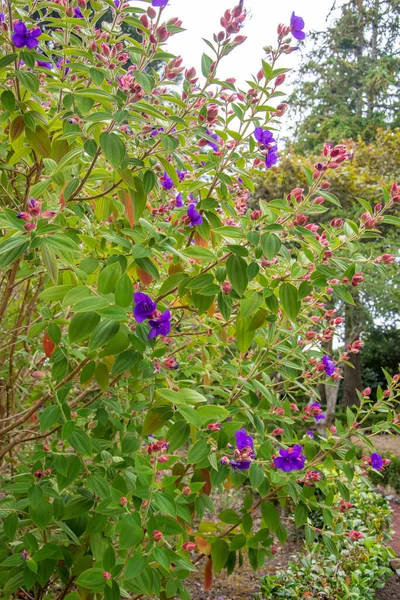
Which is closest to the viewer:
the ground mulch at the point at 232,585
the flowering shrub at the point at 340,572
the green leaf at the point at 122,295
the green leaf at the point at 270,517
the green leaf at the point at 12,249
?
the green leaf at the point at 12,249

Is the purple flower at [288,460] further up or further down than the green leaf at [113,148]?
further down

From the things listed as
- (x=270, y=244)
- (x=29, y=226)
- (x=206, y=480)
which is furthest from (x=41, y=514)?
(x=270, y=244)

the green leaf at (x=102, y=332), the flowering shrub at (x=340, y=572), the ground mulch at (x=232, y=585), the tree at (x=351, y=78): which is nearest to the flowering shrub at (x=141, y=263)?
the green leaf at (x=102, y=332)

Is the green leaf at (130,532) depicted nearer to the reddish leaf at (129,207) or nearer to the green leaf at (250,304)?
the green leaf at (250,304)

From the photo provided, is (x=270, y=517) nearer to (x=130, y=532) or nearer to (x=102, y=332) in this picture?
(x=130, y=532)

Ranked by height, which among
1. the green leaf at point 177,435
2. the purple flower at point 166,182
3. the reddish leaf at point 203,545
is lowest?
the reddish leaf at point 203,545

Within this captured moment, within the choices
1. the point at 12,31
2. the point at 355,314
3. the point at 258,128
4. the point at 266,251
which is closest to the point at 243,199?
the point at 258,128

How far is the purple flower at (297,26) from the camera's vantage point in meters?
1.37

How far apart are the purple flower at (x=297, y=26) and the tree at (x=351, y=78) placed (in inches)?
565

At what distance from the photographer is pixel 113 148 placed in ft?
4.10

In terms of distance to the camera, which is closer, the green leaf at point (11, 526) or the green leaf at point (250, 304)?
the green leaf at point (250, 304)

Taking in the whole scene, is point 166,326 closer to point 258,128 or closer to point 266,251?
point 266,251

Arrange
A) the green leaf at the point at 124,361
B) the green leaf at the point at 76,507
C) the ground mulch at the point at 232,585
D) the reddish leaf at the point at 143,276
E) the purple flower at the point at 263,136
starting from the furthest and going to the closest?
the ground mulch at the point at 232,585, the green leaf at the point at 76,507, the purple flower at the point at 263,136, the reddish leaf at the point at 143,276, the green leaf at the point at 124,361

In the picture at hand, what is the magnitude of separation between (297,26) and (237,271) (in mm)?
641
